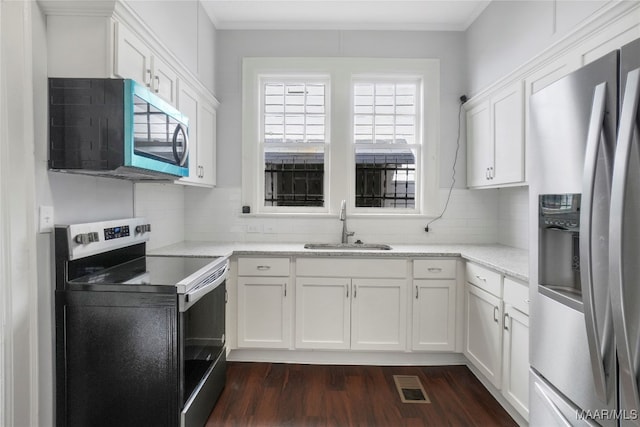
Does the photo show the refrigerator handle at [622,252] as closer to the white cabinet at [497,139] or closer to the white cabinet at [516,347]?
the white cabinet at [516,347]

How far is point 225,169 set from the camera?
3.31 m

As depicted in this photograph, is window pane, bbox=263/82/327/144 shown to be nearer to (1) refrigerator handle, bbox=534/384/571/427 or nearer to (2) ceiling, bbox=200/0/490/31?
(2) ceiling, bbox=200/0/490/31

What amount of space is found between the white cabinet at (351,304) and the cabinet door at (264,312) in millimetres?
103

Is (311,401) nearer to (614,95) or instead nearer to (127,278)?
(127,278)

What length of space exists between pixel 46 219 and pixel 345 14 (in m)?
2.76

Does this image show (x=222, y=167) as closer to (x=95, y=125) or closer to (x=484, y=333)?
(x=95, y=125)

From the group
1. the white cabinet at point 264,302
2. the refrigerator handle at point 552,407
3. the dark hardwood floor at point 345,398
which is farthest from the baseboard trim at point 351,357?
the refrigerator handle at point 552,407

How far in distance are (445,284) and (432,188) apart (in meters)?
0.99

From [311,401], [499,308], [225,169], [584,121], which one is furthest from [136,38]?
[499,308]

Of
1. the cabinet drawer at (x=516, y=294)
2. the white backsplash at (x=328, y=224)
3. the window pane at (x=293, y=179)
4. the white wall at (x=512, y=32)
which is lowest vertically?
the cabinet drawer at (x=516, y=294)

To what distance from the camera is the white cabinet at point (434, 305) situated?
270 centimetres

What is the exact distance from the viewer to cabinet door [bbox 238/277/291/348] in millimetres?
2703

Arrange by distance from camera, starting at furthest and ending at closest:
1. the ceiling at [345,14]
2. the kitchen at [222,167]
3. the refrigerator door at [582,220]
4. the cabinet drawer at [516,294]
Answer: the ceiling at [345,14] → the cabinet drawer at [516,294] → the kitchen at [222,167] → the refrigerator door at [582,220]

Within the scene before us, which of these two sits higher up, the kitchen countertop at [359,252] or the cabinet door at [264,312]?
the kitchen countertop at [359,252]
